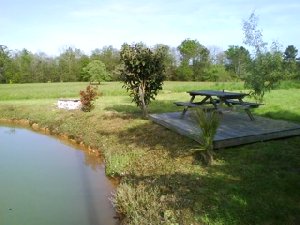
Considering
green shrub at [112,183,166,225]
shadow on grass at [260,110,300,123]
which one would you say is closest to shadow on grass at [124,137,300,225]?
green shrub at [112,183,166,225]

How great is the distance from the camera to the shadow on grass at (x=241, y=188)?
4684 mm

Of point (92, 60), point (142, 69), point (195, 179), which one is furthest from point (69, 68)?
point (195, 179)

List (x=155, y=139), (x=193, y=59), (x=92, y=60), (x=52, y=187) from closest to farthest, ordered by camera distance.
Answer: (x=52, y=187) → (x=155, y=139) → (x=92, y=60) → (x=193, y=59)

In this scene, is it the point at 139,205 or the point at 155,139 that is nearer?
the point at 139,205

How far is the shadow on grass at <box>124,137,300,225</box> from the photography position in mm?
4684

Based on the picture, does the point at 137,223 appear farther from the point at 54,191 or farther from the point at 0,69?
the point at 0,69

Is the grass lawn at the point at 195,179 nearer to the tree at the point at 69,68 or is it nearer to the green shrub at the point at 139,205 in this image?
the green shrub at the point at 139,205

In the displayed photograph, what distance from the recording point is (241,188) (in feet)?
18.2

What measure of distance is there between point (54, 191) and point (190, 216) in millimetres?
3824

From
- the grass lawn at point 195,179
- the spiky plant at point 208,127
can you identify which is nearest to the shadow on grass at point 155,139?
the grass lawn at point 195,179

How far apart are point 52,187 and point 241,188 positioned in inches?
175

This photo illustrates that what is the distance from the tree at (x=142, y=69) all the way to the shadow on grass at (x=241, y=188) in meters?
5.53

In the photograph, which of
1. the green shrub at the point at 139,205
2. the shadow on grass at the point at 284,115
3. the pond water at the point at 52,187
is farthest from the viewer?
the shadow on grass at the point at 284,115

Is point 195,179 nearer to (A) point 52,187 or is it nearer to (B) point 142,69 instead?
(A) point 52,187
